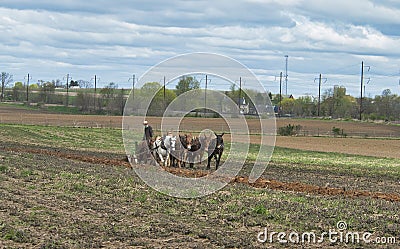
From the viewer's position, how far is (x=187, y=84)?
2598cm

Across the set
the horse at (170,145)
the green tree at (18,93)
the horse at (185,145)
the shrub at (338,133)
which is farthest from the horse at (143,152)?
the green tree at (18,93)

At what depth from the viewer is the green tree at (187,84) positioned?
80.2ft

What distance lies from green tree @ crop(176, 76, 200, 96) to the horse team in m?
2.52

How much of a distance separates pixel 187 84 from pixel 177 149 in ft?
14.7

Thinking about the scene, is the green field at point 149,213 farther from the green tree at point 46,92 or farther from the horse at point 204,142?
the green tree at point 46,92

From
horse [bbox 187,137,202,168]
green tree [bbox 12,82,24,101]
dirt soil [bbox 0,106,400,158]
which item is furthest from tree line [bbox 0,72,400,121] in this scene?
Answer: horse [bbox 187,137,202,168]

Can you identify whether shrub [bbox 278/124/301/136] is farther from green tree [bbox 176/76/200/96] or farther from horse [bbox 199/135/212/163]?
green tree [bbox 176/76/200/96]

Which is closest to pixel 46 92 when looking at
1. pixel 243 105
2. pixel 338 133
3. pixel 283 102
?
pixel 283 102

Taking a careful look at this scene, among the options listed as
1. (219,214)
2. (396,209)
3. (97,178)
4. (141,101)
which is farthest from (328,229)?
(141,101)

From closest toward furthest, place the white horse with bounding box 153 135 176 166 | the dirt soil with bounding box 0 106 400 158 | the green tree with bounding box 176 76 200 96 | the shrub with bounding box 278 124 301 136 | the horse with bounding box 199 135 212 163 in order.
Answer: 1. the green tree with bounding box 176 76 200 96
2. the white horse with bounding box 153 135 176 166
3. the horse with bounding box 199 135 212 163
4. the dirt soil with bounding box 0 106 400 158
5. the shrub with bounding box 278 124 301 136

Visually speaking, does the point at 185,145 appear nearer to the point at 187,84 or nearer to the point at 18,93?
the point at 187,84

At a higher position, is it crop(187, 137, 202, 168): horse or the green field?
Result: crop(187, 137, 202, 168): horse

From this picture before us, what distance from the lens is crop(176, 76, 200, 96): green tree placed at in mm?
24438

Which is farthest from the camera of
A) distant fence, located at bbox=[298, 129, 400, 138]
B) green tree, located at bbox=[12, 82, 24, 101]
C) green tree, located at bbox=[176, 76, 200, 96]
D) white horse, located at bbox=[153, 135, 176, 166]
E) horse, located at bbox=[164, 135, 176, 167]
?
green tree, located at bbox=[12, 82, 24, 101]
